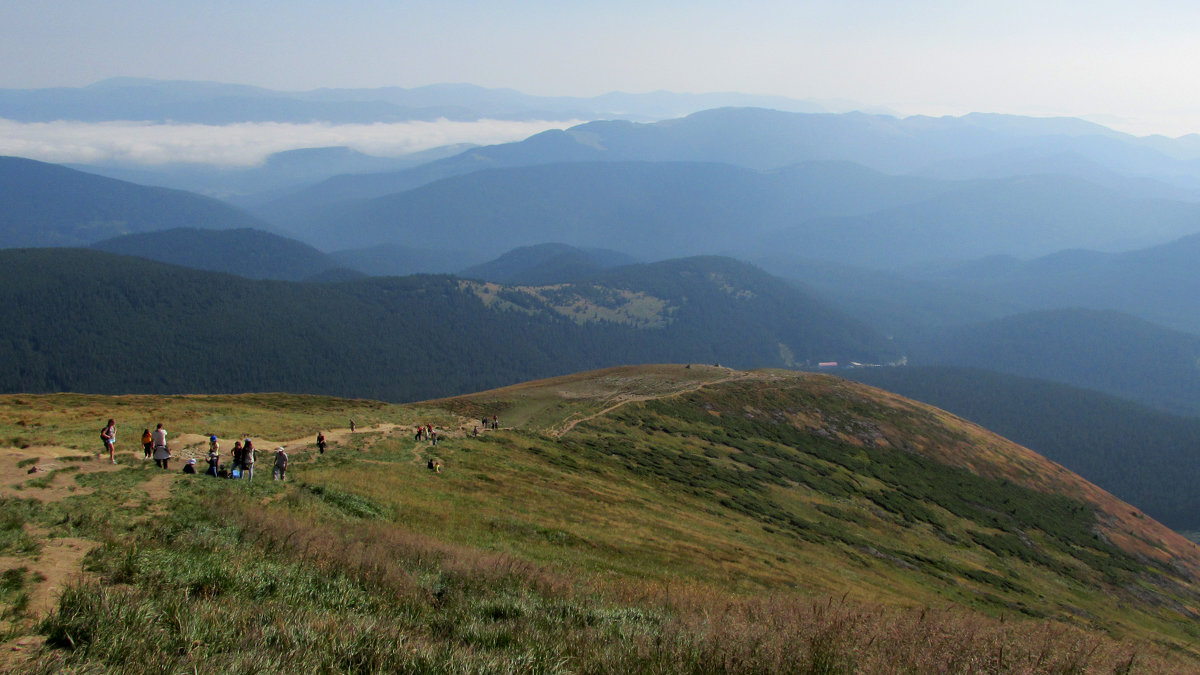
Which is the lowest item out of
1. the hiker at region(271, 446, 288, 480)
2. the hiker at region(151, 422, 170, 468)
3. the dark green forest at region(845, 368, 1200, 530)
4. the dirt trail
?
the dark green forest at region(845, 368, 1200, 530)

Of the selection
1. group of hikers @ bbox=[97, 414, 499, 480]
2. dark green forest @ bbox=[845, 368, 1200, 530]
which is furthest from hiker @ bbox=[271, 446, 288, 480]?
dark green forest @ bbox=[845, 368, 1200, 530]

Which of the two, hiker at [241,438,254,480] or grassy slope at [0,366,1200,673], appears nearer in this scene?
grassy slope at [0,366,1200,673]

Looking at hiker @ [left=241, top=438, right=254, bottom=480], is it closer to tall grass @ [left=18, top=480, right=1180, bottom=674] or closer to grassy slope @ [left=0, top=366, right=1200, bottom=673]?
grassy slope @ [left=0, top=366, right=1200, bottom=673]

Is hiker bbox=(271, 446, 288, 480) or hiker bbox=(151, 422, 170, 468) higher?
hiker bbox=(151, 422, 170, 468)

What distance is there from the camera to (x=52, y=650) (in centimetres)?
737

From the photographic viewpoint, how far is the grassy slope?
9.09m

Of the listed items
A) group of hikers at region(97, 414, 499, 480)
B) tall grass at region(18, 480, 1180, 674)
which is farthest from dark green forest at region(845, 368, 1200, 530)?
group of hikers at region(97, 414, 499, 480)

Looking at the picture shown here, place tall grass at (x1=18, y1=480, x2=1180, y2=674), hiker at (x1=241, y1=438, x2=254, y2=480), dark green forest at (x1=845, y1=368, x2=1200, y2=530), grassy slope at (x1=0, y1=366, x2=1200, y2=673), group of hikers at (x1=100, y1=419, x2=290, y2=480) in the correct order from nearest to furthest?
1. tall grass at (x1=18, y1=480, x2=1180, y2=674)
2. grassy slope at (x1=0, y1=366, x2=1200, y2=673)
3. group of hikers at (x1=100, y1=419, x2=290, y2=480)
4. hiker at (x1=241, y1=438, x2=254, y2=480)
5. dark green forest at (x1=845, y1=368, x2=1200, y2=530)

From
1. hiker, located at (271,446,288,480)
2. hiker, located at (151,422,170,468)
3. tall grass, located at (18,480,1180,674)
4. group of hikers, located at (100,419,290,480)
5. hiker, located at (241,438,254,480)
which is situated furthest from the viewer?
hiker, located at (271,446,288,480)

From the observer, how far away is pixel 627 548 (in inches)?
947

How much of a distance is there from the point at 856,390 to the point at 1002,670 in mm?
78741

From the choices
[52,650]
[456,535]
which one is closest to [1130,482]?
[456,535]

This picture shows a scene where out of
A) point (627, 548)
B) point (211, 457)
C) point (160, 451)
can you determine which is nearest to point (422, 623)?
point (627, 548)

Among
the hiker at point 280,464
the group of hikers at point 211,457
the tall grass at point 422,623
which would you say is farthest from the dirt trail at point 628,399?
the tall grass at point 422,623
